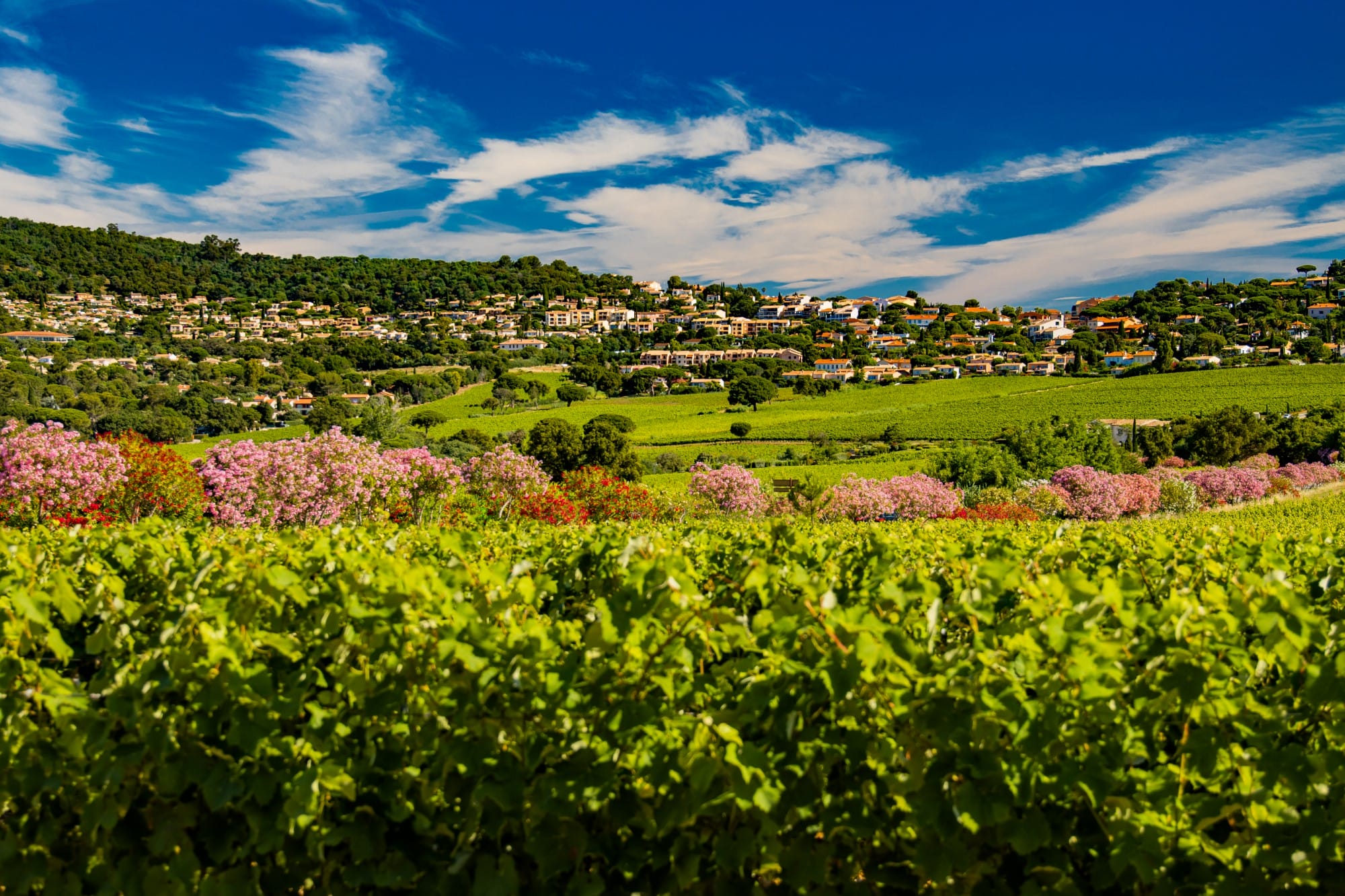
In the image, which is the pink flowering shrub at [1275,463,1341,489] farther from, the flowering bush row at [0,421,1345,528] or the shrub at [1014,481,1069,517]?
the flowering bush row at [0,421,1345,528]

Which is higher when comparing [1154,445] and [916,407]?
[916,407]

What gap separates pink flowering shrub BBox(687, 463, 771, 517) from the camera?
23.5 m

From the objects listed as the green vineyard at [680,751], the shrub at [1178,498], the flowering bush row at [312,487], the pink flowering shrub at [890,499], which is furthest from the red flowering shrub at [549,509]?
the shrub at [1178,498]

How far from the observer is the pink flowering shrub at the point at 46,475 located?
14.2 metres

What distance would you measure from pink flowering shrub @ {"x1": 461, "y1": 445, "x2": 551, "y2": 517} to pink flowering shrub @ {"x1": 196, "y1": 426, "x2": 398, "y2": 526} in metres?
3.76

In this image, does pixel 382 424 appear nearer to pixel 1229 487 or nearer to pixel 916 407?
pixel 1229 487

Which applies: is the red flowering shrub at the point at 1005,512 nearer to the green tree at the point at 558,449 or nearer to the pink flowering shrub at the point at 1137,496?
the pink flowering shrub at the point at 1137,496

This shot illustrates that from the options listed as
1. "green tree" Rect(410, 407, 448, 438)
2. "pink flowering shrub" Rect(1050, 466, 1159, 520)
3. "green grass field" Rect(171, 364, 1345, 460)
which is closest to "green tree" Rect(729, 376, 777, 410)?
"green grass field" Rect(171, 364, 1345, 460)

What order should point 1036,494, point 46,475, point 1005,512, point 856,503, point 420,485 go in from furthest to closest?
point 1036,494 < point 1005,512 < point 856,503 < point 420,485 < point 46,475

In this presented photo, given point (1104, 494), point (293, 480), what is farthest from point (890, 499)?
point (293, 480)

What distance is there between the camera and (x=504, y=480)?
2022cm

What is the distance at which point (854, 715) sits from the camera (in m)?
2.31

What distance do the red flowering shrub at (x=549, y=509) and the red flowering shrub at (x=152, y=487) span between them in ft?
22.6

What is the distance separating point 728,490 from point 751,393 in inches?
2614
